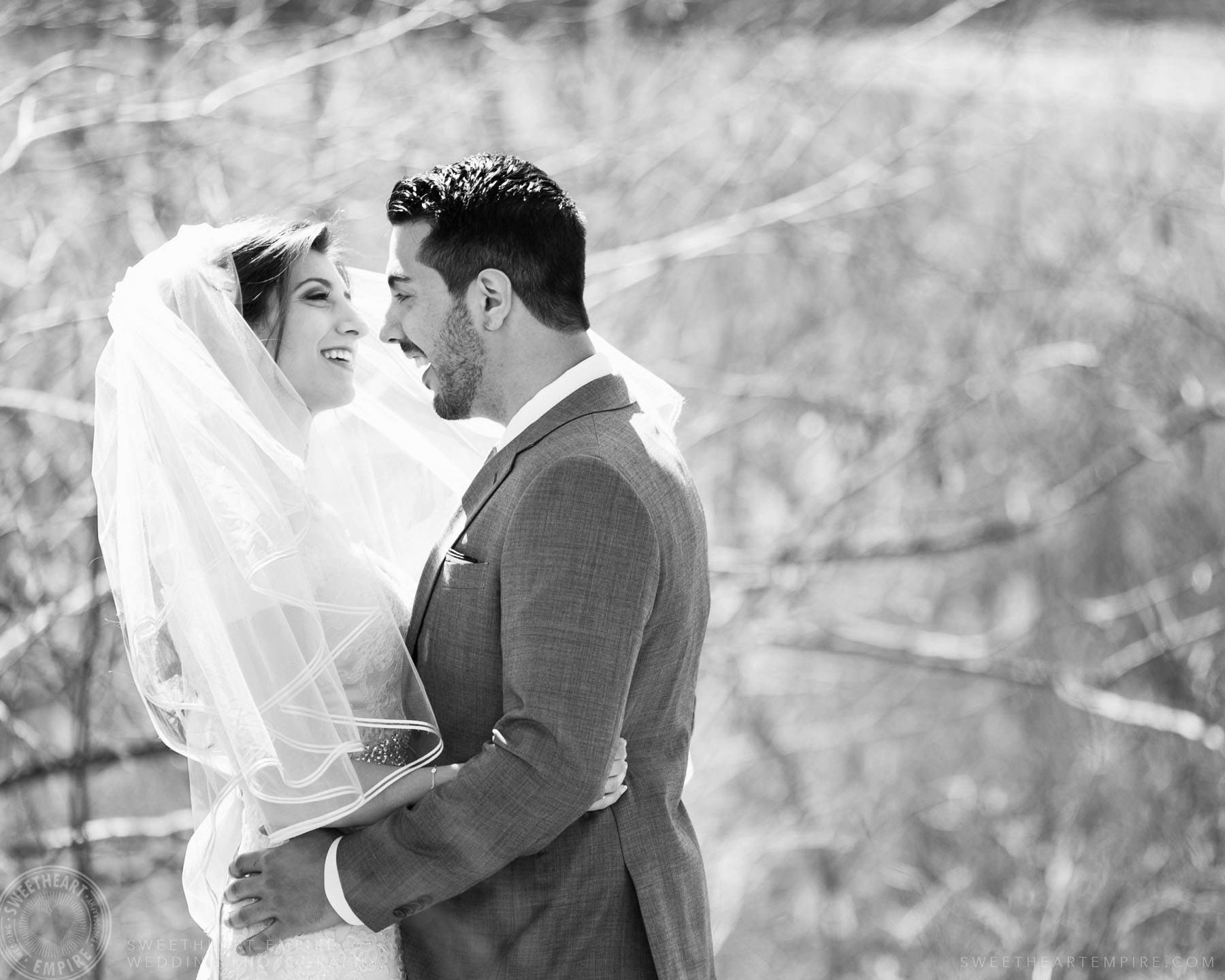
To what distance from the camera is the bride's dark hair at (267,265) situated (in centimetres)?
197

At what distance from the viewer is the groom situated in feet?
5.35

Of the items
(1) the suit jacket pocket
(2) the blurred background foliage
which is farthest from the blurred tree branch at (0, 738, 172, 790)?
(1) the suit jacket pocket

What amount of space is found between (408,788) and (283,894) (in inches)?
8.7

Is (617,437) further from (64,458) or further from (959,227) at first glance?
(959,227)

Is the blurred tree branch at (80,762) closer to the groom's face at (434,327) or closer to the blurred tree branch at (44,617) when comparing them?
the blurred tree branch at (44,617)

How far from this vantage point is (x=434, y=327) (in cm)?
186

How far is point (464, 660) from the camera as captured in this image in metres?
1.77

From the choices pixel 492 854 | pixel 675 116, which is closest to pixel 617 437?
pixel 492 854

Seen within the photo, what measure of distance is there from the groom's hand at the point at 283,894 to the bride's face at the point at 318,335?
72cm

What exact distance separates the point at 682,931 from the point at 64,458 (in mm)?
2675

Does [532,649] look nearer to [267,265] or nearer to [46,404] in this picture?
[267,265]

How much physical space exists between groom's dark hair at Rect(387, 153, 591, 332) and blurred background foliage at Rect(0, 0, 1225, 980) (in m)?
2.13

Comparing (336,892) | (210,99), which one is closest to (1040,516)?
(210,99)

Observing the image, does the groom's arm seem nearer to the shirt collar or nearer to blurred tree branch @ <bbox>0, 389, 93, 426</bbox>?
the shirt collar
